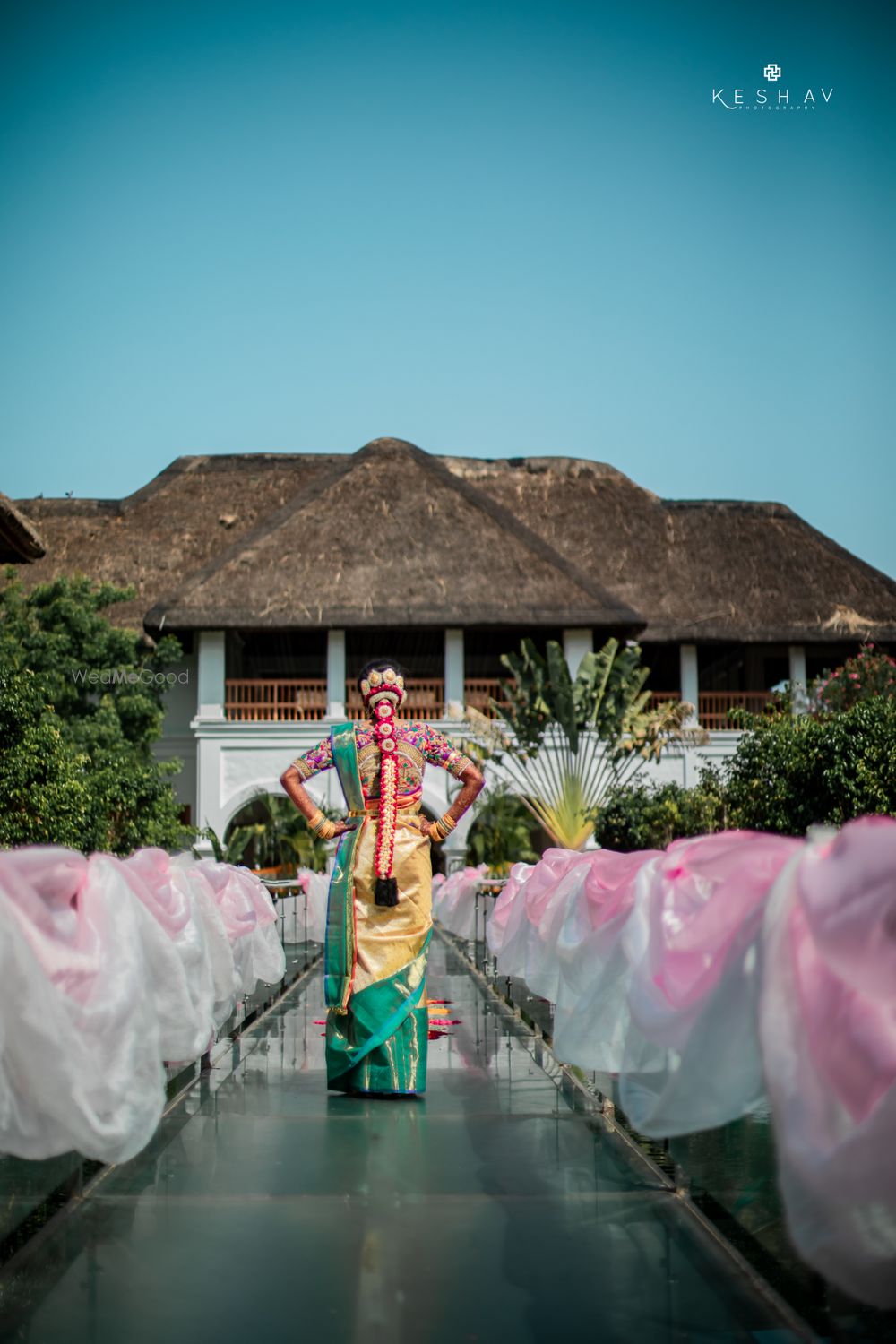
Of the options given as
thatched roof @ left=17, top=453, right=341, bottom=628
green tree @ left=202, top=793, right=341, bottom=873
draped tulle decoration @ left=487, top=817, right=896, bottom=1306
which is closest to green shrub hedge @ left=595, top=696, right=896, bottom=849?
green tree @ left=202, top=793, right=341, bottom=873

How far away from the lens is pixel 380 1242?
3939mm

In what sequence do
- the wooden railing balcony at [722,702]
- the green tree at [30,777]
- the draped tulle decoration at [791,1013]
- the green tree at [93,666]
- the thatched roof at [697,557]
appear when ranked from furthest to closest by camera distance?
the thatched roof at [697,557] < the wooden railing balcony at [722,702] < the green tree at [93,666] < the green tree at [30,777] < the draped tulle decoration at [791,1013]

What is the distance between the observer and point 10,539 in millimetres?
17719

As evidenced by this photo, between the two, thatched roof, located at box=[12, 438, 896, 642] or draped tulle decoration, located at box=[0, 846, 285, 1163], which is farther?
thatched roof, located at box=[12, 438, 896, 642]

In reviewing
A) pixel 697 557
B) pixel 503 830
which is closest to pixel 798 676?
pixel 697 557

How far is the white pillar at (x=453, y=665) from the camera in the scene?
27375mm

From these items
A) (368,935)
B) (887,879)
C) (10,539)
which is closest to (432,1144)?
(368,935)

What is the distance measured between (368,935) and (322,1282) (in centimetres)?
304

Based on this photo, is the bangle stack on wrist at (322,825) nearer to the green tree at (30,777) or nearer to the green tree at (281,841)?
the green tree at (30,777)

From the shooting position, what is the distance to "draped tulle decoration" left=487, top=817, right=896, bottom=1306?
2.71 meters

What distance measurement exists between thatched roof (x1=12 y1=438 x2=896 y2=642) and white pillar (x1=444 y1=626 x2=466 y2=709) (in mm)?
566

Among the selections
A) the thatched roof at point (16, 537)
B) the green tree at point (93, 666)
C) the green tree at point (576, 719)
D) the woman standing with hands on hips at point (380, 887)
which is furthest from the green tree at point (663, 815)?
the woman standing with hands on hips at point (380, 887)

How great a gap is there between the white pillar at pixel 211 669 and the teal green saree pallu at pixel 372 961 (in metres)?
21.0

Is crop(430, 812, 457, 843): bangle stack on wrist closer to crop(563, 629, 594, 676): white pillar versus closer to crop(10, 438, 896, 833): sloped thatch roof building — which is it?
crop(10, 438, 896, 833): sloped thatch roof building
